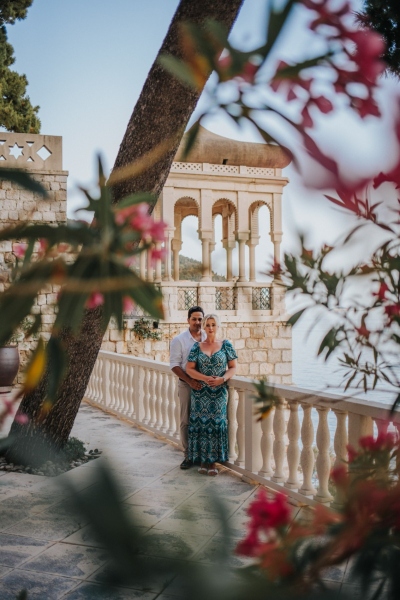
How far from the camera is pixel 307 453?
12.6ft

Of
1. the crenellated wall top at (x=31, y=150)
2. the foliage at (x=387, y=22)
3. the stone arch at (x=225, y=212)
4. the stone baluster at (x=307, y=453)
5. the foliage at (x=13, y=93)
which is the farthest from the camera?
the stone arch at (x=225, y=212)

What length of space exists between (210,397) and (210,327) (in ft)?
1.75

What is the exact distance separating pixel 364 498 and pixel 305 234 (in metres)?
0.28

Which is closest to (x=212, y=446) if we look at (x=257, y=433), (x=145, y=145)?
(x=257, y=433)

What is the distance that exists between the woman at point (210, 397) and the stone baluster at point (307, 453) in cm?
88

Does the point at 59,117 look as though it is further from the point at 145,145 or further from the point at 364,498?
the point at 145,145

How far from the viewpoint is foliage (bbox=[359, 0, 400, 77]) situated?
590 millimetres

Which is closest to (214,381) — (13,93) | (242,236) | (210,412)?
(210,412)

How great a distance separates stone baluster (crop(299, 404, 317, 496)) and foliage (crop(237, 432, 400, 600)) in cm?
331

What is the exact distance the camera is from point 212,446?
4.60 metres

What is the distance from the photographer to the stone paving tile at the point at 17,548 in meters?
2.88

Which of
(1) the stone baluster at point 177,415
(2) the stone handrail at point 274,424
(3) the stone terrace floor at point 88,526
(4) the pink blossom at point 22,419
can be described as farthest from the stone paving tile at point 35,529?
(1) the stone baluster at point 177,415

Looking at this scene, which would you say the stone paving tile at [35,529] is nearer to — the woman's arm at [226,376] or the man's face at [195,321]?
the woman's arm at [226,376]

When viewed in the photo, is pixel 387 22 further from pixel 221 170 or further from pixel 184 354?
pixel 221 170
